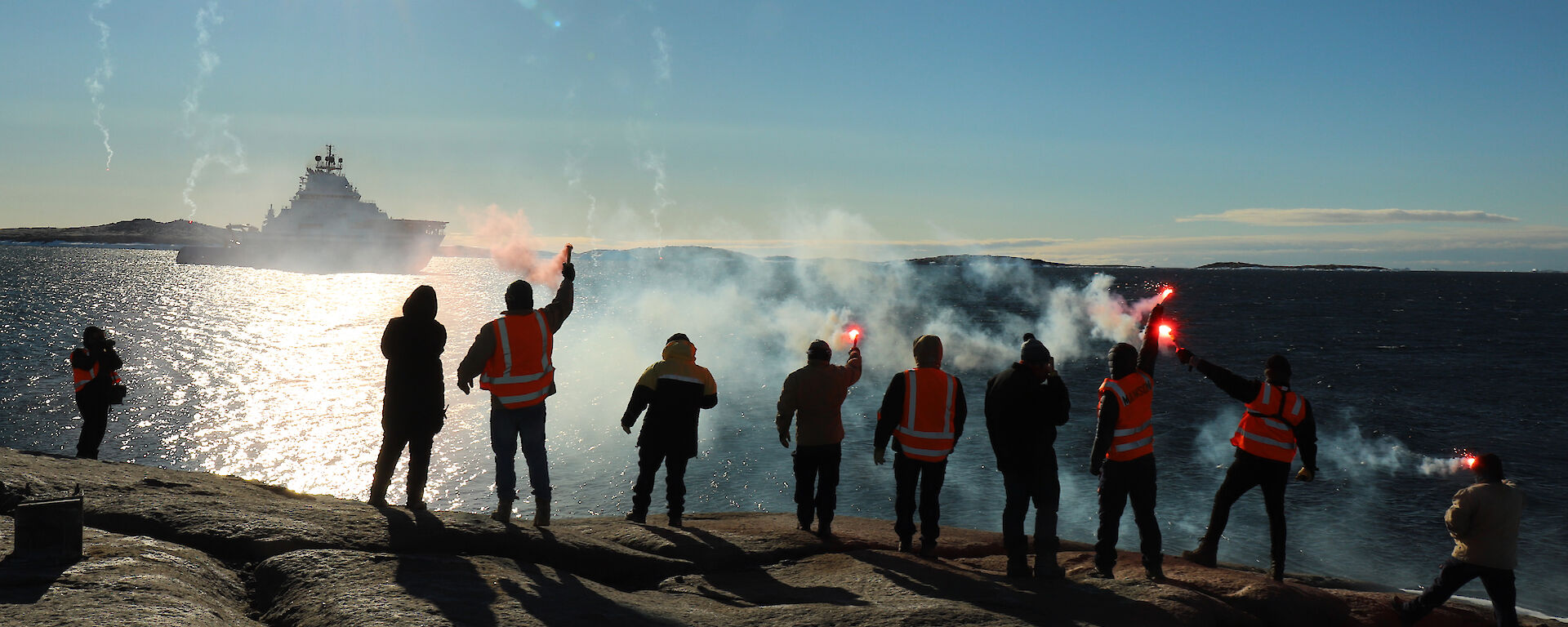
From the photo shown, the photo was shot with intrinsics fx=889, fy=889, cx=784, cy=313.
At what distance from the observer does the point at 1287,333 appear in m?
69.2

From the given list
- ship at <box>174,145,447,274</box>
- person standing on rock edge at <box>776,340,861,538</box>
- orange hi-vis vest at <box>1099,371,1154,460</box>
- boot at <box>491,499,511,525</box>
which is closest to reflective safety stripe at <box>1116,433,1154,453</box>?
A: orange hi-vis vest at <box>1099,371,1154,460</box>

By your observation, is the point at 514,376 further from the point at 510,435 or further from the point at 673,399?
the point at 673,399

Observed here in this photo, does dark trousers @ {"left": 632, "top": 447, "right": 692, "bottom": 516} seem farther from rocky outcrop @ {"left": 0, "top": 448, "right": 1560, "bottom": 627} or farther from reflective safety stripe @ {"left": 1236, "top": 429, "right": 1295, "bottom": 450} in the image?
reflective safety stripe @ {"left": 1236, "top": 429, "right": 1295, "bottom": 450}

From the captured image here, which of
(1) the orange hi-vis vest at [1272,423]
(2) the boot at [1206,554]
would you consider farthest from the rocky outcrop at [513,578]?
(1) the orange hi-vis vest at [1272,423]

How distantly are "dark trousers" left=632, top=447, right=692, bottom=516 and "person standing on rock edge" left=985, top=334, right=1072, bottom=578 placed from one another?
285 cm

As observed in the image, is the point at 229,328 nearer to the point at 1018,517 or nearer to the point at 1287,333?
the point at 1018,517

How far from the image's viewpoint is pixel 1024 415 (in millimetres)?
6566

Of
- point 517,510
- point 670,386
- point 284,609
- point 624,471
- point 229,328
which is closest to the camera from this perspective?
point 284,609

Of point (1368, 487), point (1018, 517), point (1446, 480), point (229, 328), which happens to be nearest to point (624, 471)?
point (1018, 517)

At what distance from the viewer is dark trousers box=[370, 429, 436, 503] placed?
702 cm

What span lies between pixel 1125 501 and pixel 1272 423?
5.17ft

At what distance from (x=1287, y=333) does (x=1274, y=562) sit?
71294 millimetres

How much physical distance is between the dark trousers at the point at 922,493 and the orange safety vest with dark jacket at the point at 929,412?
121mm

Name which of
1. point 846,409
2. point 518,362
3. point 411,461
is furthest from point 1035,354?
point 846,409
